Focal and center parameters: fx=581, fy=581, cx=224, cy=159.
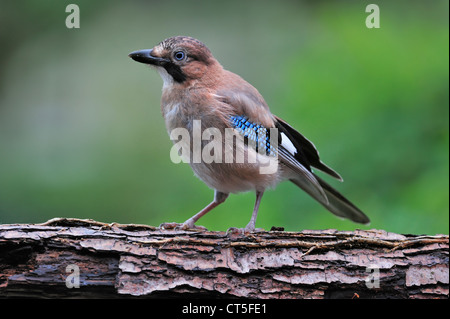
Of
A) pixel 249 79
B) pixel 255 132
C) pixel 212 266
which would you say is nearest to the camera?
pixel 212 266

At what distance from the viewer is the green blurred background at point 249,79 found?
18.1 feet

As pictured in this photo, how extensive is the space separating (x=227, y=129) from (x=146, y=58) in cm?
90

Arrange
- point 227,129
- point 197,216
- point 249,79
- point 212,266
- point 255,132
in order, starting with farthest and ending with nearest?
1. point 249,79
2. point 197,216
3. point 255,132
4. point 227,129
5. point 212,266

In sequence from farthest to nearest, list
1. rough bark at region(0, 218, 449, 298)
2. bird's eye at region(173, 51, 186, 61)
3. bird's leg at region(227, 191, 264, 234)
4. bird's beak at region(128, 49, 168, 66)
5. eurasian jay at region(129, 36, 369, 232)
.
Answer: bird's eye at region(173, 51, 186, 61), bird's beak at region(128, 49, 168, 66), eurasian jay at region(129, 36, 369, 232), bird's leg at region(227, 191, 264, 234), rough bark at region(0, 218, 449, 298)

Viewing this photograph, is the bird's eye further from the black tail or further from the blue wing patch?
the black tail

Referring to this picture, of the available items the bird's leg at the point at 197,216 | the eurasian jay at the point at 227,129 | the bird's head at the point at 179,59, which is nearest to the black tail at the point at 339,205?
the eurasian jay at the point at 227,129

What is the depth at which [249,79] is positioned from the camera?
7832mm

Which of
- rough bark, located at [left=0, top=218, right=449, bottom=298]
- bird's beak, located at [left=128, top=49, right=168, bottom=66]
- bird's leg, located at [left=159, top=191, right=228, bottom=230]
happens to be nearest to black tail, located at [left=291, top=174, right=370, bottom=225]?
bird's leg, located at [left=159, top=191, right=228, bottom=230]

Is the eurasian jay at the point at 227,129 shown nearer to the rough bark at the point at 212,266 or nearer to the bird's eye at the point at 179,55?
the bird's eye at the point at 179,55

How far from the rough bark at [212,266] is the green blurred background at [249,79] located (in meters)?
1.38

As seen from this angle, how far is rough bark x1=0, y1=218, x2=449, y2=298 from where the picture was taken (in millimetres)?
3639

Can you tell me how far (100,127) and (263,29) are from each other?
2797mm

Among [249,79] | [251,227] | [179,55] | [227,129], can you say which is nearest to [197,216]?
[251,227]

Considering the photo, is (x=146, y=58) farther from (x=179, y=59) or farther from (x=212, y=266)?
(x=212, y=266)
